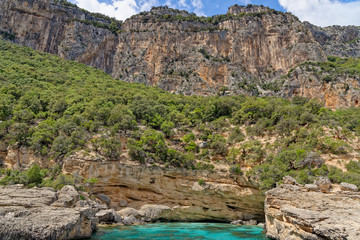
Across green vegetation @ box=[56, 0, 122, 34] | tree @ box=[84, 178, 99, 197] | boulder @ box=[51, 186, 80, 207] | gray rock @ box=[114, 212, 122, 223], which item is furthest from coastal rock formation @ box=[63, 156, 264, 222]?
green vegetation @ box=[56, 0, 122, 34]

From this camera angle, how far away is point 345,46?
93250 millimetres

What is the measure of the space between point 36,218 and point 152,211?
49.4ft

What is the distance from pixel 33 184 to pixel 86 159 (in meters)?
5.45

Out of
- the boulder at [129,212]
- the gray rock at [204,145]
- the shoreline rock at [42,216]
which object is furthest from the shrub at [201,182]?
the shoreline rock at [42,216]

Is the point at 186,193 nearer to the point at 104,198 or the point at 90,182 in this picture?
the point at 104,198

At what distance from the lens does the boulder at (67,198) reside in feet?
49.5

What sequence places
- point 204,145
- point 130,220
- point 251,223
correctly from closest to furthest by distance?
1. point 130,220
2. point 251,223
3. point 204,145

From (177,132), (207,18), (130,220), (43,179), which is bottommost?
(130,220)

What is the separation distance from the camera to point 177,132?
36906mm

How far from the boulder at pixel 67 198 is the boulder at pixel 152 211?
371 inches

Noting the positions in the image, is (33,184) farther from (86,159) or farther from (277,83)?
(277,83)

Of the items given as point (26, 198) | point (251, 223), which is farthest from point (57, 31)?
point (251, 223)

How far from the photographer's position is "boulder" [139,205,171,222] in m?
25.1

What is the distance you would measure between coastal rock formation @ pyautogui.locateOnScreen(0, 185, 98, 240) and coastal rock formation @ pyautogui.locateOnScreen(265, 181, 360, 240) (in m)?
11.7
